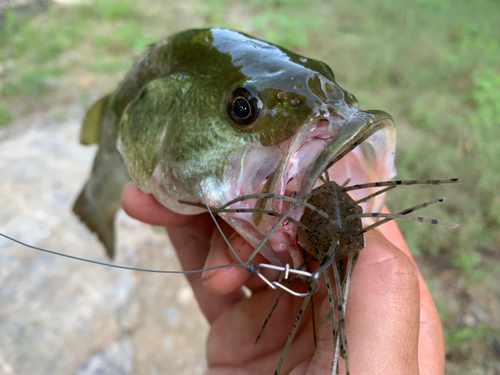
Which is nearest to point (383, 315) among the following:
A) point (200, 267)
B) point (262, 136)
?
point (262, 136)

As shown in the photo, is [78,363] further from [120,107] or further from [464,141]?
[464,141]

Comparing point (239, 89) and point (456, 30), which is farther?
point (456, 30)

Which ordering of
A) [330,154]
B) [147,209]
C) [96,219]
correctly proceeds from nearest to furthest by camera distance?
1. [330,154]
2. [147,209]
3. [96,219]

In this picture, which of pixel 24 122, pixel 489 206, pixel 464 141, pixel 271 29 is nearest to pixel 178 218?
pixel 489 206

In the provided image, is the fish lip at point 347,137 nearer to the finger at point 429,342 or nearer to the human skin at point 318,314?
the human skin at point 318,314

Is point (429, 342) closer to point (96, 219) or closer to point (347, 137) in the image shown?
point (347, 137)

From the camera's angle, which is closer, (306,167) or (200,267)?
(306,167)

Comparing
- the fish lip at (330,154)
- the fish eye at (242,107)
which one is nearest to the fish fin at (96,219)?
the fish eye at (242,107)
